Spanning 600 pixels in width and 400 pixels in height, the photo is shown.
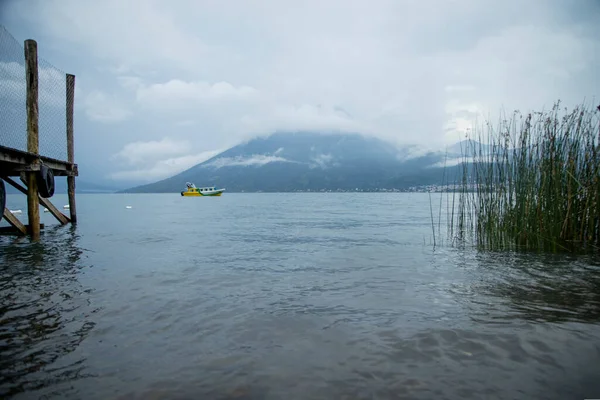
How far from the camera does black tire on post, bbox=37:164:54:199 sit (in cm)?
1145

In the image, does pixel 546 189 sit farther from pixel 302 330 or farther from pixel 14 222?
pixel 14 222

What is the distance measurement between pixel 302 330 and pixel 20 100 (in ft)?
39.4

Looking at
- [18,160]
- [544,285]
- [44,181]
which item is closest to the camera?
[544,285]

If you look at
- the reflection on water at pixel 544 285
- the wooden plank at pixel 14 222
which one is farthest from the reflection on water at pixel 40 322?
the wooden plank at pixel 14 222

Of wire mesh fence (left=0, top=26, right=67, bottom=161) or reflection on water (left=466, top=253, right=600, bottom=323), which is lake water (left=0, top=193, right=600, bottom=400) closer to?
reflection on water (left=466, top=253, right=600, bottom=323)

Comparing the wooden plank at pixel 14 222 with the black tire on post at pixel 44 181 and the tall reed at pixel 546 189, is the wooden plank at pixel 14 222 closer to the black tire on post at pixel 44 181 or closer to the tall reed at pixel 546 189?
the black tire on post at pixel 44 181

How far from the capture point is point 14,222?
12.3 meters

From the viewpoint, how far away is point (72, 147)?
16844mm

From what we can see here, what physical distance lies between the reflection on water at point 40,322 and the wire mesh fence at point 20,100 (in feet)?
13.8

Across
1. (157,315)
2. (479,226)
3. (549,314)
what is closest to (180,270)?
(157,315)

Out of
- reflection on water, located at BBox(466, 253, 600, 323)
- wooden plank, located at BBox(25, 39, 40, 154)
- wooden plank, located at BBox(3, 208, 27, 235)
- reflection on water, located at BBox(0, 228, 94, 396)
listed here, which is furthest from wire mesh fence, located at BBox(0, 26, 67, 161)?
reflection on water, located at BBox(466, 253, 600, 323)

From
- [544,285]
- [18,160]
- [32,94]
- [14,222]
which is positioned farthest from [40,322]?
[14,222]

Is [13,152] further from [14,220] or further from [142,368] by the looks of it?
[142,368]

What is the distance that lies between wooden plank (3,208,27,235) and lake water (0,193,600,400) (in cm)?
560
